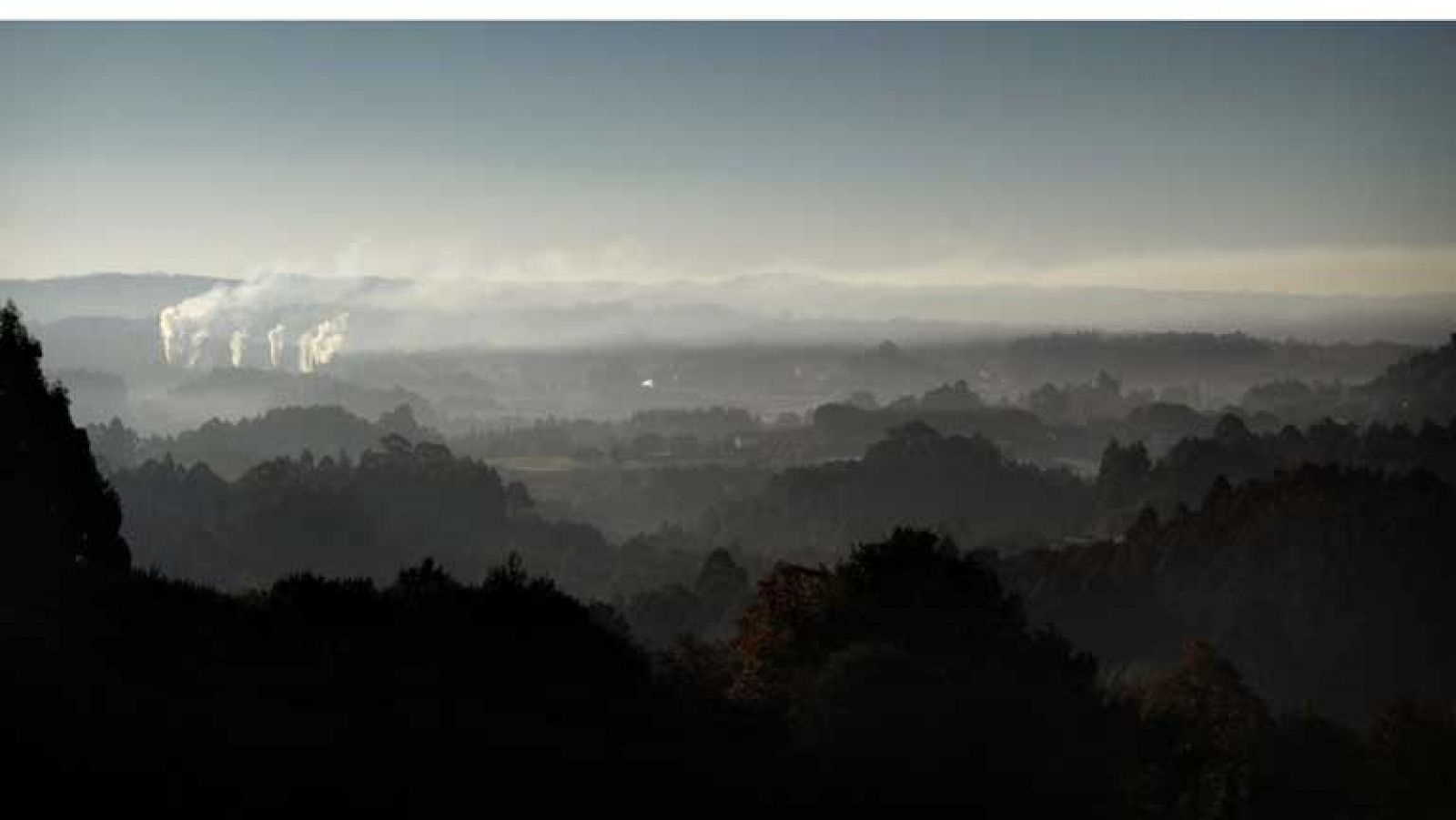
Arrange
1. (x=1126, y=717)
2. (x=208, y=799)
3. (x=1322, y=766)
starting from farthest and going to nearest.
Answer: (x=1322, y=766) < (x=1126, y=717) < (x=208, y=799)

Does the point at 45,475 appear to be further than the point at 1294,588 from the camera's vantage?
No

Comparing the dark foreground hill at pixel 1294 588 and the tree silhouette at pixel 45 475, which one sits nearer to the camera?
the tree silhouette at pixel 45 475

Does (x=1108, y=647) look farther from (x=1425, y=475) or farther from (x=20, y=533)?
(x=20, y=533)

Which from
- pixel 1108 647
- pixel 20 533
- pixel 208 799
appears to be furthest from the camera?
pixel 1108 647

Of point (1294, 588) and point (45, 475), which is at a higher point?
point (45, 475)

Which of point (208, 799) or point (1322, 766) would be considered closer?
point (208, 799)

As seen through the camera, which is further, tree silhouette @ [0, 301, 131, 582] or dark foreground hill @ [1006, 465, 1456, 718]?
dark foreground hill @ [1006, 465, 1456, 718]

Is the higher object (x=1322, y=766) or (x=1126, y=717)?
(x=1126, y=717)

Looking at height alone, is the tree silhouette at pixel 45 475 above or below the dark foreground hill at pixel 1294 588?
above

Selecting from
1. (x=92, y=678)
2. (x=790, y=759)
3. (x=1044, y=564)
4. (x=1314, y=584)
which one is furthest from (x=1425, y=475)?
(x=92, y=678)

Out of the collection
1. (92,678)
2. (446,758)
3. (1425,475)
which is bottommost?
(1425,475)

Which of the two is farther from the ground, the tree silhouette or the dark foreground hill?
the tree silhouette
